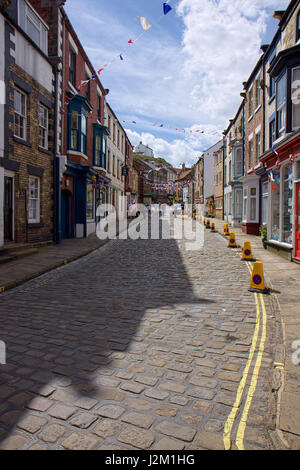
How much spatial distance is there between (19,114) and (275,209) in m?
10.3

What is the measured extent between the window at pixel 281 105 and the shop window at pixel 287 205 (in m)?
2.60

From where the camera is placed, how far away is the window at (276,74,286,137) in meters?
12.9

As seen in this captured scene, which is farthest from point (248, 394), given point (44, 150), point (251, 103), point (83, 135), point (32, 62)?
point (251, 103)

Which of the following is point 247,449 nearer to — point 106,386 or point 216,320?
point 106,386

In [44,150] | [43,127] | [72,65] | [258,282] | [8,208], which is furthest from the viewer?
[72,65]

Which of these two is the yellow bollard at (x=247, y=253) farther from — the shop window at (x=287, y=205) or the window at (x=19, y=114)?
the window at (x=19, y=114)

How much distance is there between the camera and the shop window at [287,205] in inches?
451

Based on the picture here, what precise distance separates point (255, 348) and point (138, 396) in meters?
1.91

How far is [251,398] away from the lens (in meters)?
3.23

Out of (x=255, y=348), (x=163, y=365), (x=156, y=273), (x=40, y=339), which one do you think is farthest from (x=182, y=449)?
(x=156, y=273)

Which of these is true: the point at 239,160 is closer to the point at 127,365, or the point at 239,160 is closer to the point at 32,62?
the point at 32,62

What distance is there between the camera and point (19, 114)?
39.4 ft

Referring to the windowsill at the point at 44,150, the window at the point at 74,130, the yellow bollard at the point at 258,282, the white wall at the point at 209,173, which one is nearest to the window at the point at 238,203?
the window at the point at 74,130

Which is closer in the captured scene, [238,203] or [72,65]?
[72,65]
